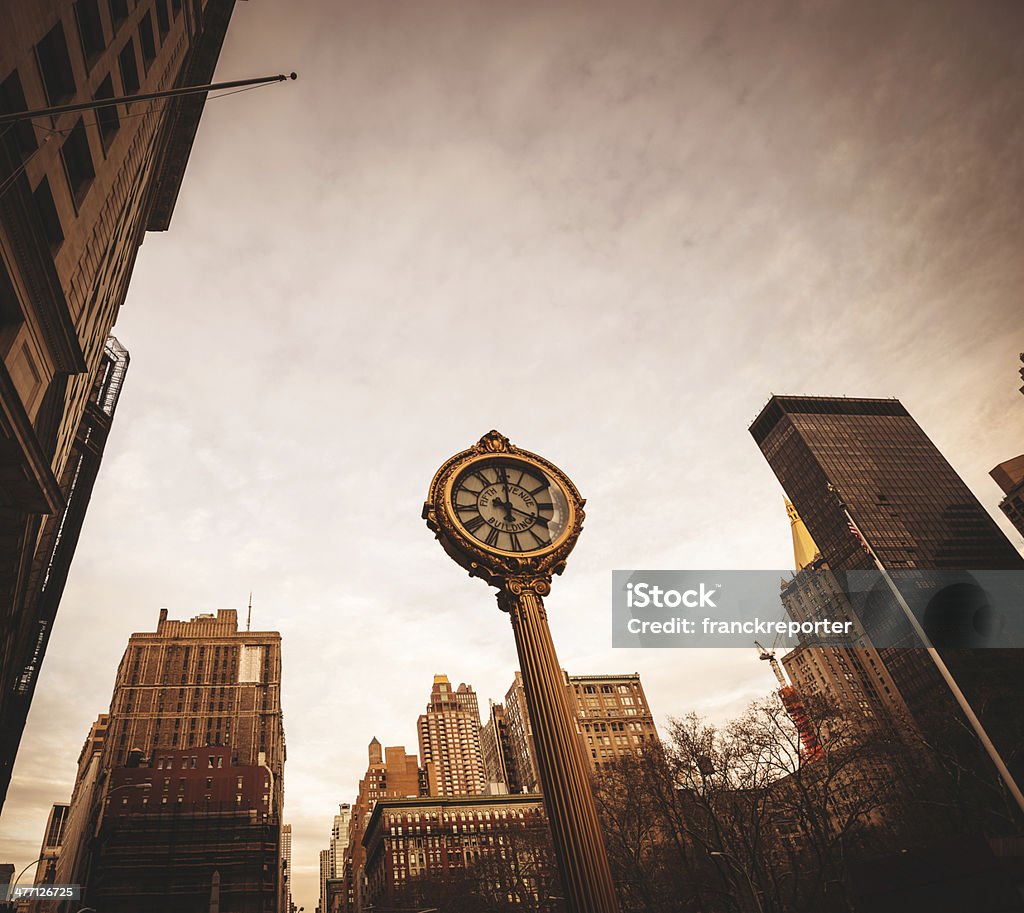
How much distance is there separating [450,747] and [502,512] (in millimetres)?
182363

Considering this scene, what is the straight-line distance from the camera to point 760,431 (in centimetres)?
13900

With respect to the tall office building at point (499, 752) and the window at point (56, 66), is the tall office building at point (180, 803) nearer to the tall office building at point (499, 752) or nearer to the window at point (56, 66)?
the window at point (56, 66)

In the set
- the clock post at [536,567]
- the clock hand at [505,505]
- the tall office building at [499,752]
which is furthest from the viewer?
the tall office building at [499,752]

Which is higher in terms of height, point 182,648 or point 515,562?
point 182,648

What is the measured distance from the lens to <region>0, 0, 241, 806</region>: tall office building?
10.7 metres

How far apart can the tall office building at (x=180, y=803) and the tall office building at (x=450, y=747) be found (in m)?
68.1

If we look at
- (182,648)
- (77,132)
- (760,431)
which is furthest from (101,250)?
(760,431)

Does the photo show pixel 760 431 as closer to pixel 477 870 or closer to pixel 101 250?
pixel 477 870

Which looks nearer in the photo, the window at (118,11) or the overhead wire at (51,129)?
the overhead wire at (51,129)

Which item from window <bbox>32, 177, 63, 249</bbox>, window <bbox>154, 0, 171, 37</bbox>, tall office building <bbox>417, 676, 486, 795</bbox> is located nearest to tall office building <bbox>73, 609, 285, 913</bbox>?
window <bbox>32, 177, 63, 249</bbox>

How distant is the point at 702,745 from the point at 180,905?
195ft

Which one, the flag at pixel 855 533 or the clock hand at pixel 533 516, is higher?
the flag at pixel 855 533

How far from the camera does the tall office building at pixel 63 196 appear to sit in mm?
10719

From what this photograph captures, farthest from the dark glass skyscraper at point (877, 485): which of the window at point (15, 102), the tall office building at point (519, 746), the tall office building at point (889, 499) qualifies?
the window at point (15, 102)
